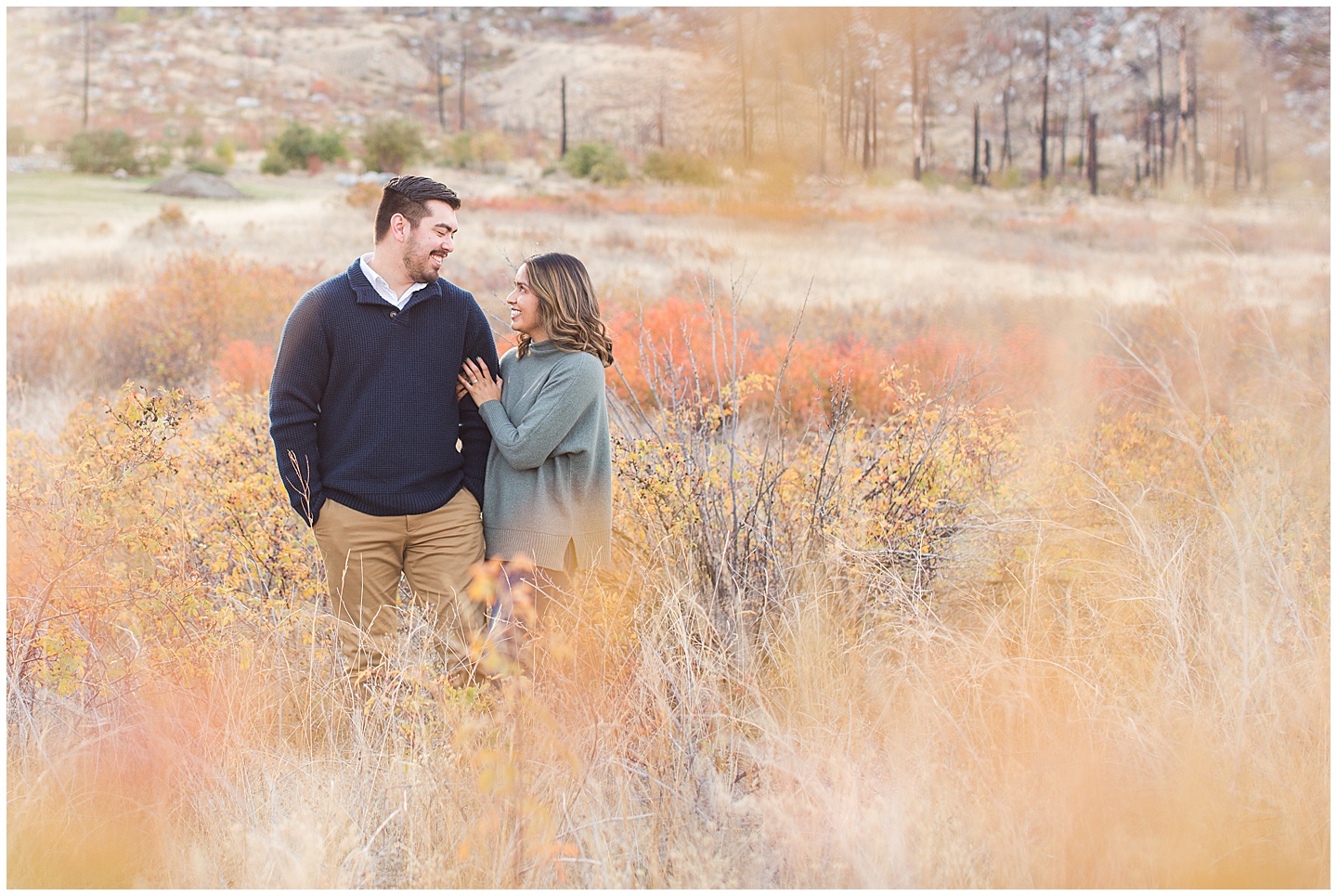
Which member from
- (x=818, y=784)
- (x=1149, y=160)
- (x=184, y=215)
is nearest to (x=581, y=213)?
(x=184, y=215)

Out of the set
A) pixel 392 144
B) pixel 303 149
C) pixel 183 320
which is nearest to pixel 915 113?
pixel 183 320

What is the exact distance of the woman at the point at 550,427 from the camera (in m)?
2.61

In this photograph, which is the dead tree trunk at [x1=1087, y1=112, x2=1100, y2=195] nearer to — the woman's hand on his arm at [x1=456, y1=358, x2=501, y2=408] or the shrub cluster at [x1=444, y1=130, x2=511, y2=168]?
the shrub cluster at [x1=444, y1=130, x2=511, y2=168]

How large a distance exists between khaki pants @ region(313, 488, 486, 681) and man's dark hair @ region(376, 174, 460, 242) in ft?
2.88

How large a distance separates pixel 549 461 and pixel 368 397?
0.59 m

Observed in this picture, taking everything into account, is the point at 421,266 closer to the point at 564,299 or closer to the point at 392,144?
the point at 564,299

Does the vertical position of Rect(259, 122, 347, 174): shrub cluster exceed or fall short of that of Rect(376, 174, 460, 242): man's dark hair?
it exceeds it

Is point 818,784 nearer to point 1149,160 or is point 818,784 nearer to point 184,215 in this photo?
point 1149,160

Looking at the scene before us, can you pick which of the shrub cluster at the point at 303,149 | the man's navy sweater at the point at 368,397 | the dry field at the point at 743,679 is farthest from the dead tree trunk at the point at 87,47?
the man's navy sweater at the point at 368,397

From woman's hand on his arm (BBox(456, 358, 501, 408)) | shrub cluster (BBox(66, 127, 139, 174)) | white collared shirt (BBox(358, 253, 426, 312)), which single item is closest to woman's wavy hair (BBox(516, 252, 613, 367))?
woman's hand on his arm (BBox(456, 358, 501, 408))

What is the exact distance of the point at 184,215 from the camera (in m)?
13.1

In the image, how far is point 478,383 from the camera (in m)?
2.75

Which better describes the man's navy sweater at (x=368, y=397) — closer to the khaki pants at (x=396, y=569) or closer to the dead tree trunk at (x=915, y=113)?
the khaki pants at (x=396, y=569)

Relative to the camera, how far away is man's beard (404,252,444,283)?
8.84 ft
